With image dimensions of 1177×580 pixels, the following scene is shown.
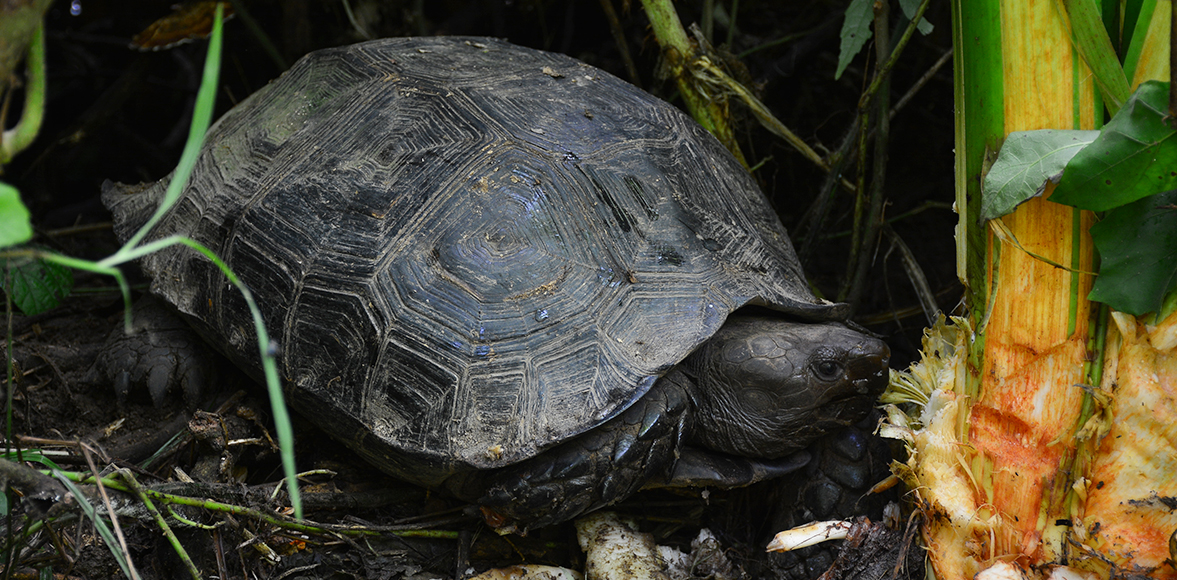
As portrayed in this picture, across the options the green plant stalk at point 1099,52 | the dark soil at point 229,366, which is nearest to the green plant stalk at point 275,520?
the dark soil at point 229,366

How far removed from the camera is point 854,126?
305 cm

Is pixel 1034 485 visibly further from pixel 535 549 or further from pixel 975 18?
pixel 535 549

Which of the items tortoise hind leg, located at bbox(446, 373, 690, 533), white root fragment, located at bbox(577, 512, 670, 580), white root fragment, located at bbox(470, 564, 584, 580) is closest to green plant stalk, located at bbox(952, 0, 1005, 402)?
tortoise hind leg, located at bbox(446, 373, 690, 533)

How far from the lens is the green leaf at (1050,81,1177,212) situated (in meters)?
1.73

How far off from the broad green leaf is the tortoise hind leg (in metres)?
1.01

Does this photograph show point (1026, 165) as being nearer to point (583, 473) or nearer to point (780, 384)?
point (780, 384)

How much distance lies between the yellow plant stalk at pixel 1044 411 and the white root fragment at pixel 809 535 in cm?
23

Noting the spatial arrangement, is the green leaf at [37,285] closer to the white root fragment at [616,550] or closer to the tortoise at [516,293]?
the tortoise at [516,293]

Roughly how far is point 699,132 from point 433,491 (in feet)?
5.03

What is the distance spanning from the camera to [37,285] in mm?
2785

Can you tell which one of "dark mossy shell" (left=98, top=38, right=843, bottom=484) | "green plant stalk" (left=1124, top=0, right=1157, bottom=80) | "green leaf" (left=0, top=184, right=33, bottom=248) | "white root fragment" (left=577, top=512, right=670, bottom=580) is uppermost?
"green plant stalk" (left=1124, top=0, right=1157, bottom=80)

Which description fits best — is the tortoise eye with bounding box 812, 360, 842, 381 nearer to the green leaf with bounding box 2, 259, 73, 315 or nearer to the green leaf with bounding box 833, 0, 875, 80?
the green leaf with bounding box 833, 0, 875, 80

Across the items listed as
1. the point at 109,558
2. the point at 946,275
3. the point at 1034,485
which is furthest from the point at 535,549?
the point at 946,275

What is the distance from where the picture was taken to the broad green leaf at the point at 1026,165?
6.02ft
